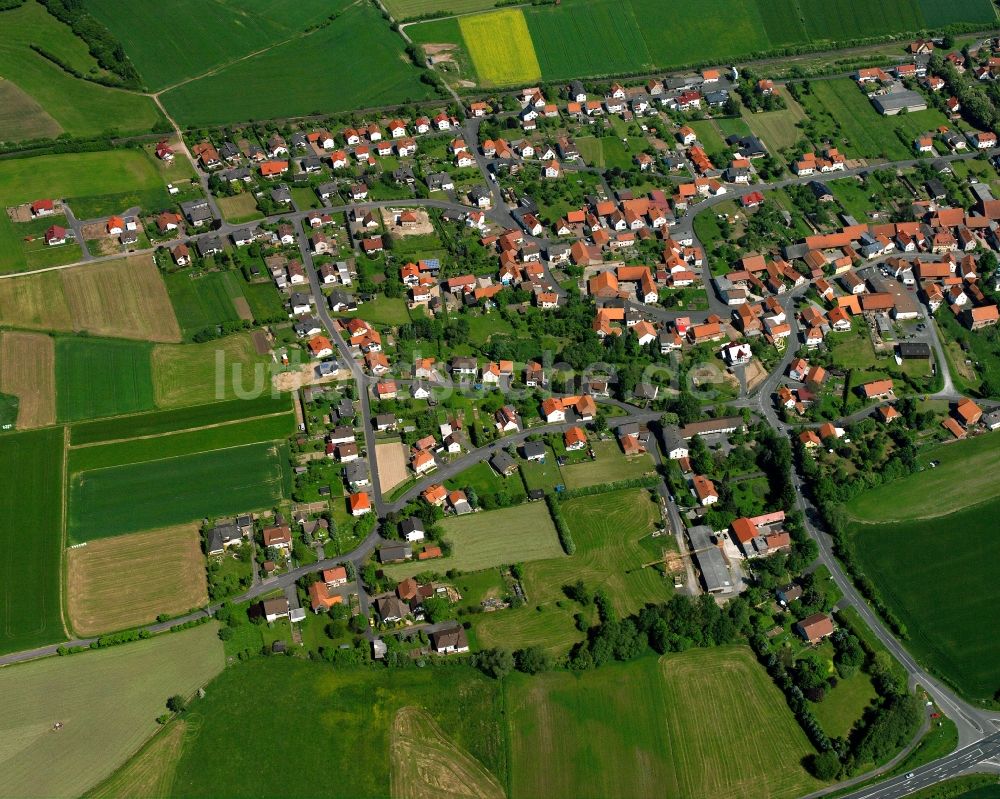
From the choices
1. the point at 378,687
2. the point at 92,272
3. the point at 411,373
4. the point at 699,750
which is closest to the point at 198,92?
the point at 92,272

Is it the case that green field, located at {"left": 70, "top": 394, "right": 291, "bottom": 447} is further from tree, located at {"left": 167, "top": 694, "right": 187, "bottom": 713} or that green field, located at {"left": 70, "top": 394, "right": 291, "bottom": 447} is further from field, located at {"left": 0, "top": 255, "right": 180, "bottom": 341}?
tree, located at {"left": 167, "top": 694, "right": 187, "bottom": 713}

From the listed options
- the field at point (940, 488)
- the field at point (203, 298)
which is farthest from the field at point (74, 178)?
the field at point (940, 488)

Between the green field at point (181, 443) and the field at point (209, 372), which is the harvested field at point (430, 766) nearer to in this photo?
the green field at point (181, 443)

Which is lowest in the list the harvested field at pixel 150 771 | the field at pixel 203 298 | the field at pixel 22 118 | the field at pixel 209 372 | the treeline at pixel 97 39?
the harvested field at pixel 150 771

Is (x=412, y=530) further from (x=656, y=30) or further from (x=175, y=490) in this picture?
(x=656, y=30)

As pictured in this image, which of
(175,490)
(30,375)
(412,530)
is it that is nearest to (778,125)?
(412,530)

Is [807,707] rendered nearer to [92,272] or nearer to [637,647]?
[637,647]

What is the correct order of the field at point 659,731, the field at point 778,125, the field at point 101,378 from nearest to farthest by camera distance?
the field at point 659,731, the field at point 101,378, the field at point 778,125
